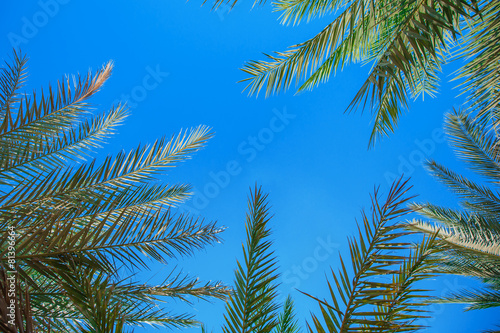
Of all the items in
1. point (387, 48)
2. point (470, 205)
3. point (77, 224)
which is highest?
point (470, 205)

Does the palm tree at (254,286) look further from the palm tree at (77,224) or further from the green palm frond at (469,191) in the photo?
the green palm frond at (469,191)

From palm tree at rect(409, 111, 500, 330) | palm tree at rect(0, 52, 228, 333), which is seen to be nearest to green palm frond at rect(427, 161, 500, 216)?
palm tree at rect(409, 111, 500, 330)

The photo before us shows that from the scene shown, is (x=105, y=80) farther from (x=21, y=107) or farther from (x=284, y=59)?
(x=284, y=59)

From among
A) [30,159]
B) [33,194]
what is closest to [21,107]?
[30,159]

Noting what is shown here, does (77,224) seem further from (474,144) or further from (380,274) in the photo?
(474,144)

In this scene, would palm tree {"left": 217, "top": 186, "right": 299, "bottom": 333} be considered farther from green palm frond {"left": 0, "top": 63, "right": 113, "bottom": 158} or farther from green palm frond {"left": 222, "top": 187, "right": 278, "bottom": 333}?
green palm frond {"left": 0, "top": 63, "right": 113, "bottom": 158}

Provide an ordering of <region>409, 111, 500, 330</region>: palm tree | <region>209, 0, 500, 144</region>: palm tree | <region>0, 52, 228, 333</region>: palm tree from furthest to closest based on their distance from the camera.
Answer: <region>409, 111, 500, 330</region>: palm tree → <region>209, 0, 500, 144</region>: palm tree → <region>0, 52, 228, 333</region>: palm tree

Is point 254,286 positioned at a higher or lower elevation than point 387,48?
lower

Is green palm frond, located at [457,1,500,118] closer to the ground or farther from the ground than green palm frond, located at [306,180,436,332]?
farther from the ground

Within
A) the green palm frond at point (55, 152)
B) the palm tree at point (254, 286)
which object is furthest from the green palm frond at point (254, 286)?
the green palm frond at point (55, 152)

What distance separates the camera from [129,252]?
1.88 meters

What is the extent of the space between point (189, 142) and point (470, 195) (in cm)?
555

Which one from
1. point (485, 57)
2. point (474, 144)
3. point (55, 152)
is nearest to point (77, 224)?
point (55, 152)

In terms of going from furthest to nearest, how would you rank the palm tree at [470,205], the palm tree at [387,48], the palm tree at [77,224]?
the palm tree at [470,205]
the palm tree at [387,48]
the palm tree at [77,224]
